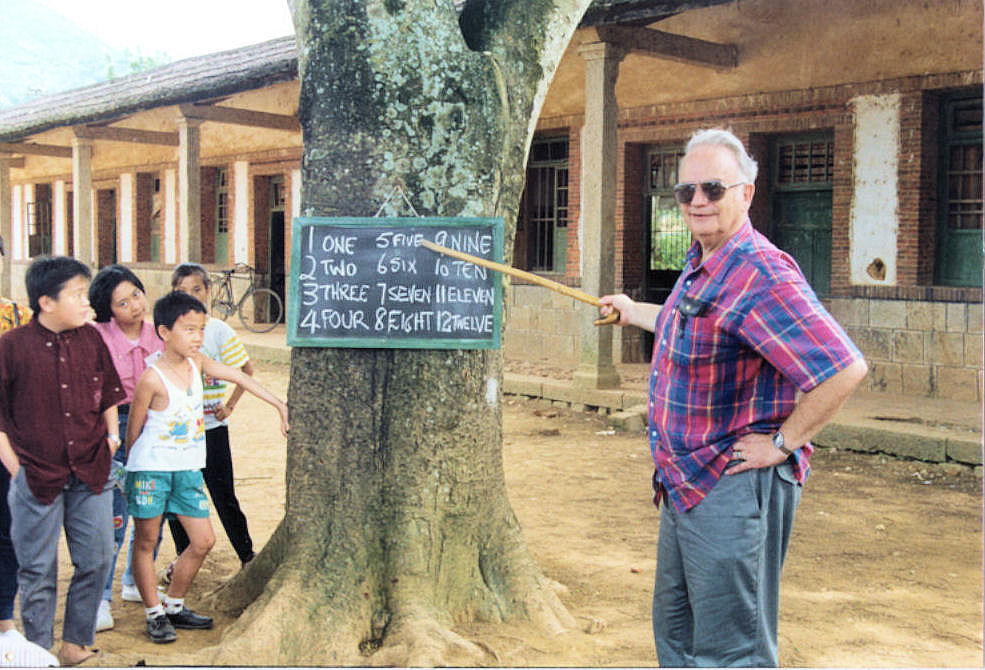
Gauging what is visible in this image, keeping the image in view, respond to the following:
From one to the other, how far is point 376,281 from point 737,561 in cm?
193

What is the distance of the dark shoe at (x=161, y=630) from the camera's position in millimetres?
4191

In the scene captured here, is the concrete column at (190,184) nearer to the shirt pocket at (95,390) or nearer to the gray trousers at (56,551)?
the shirt pocket at (95,390)

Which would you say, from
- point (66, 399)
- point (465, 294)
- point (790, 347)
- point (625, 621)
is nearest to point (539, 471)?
point (625, 621)

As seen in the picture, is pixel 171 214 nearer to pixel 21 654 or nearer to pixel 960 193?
pixel 960 193

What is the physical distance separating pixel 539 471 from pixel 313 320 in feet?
14.3

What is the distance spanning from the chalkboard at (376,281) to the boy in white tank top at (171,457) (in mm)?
423

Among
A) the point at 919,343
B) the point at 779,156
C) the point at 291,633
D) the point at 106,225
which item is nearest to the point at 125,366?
the point at 291,633

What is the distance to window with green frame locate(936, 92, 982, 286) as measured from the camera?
1020 cm

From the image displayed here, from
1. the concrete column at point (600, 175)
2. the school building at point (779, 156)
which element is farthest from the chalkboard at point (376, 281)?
the concrete column at point (600, 175)

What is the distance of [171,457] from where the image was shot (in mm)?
4219

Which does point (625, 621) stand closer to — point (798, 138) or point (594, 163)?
point (594, 163)

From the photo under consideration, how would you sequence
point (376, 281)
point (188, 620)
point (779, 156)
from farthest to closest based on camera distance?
point (779, 156) → point (188, 620) → point (376, 281)

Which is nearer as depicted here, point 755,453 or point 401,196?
point 755,453

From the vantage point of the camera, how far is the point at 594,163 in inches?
425
